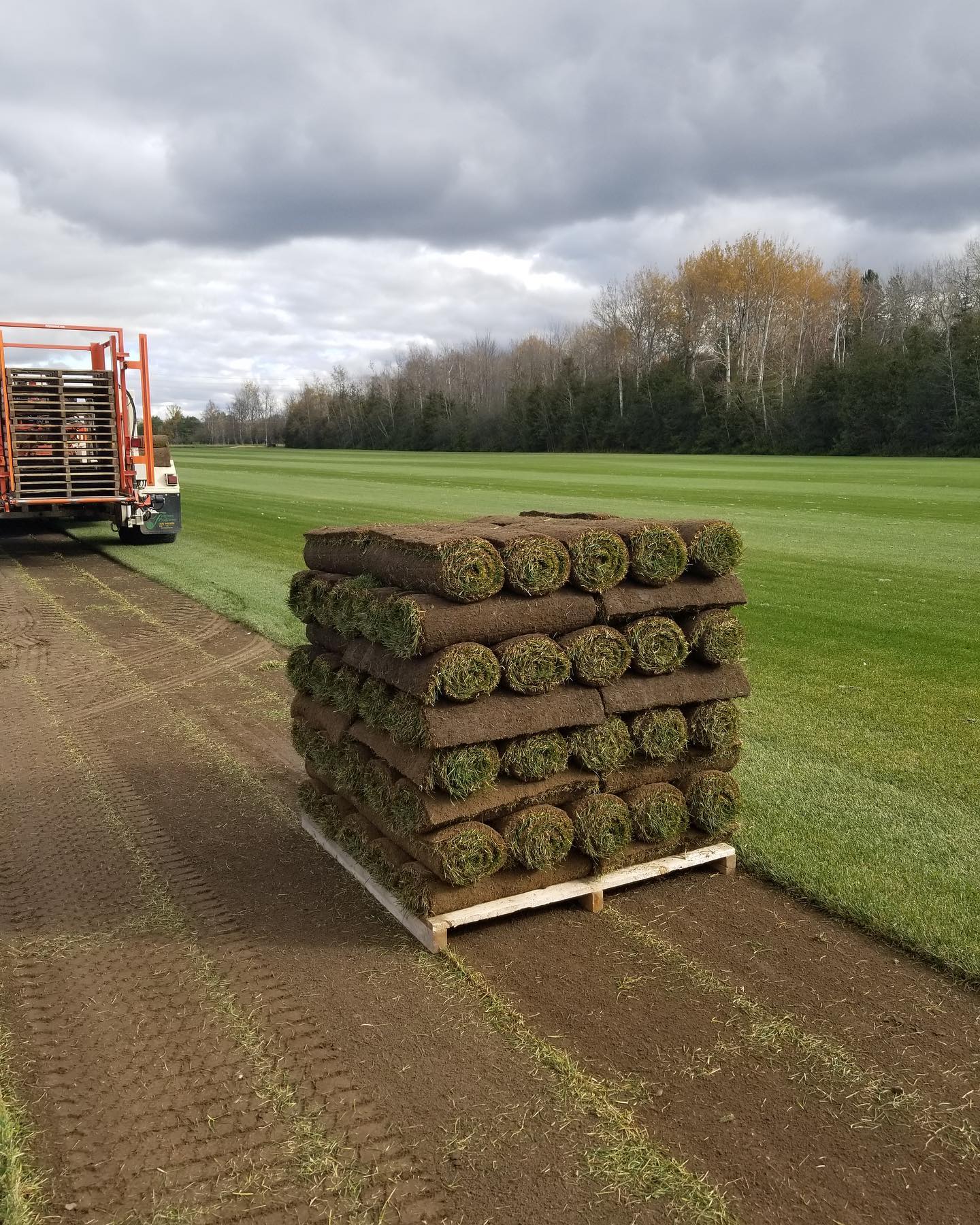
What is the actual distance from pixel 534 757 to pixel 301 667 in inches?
82.6

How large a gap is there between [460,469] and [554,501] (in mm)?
27465

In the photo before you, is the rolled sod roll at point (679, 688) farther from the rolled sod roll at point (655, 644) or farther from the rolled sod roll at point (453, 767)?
the rolled sod roll at point (453, 767)

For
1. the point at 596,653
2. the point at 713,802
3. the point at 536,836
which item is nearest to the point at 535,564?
the point at 596,653

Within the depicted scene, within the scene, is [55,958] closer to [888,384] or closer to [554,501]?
[554,501]

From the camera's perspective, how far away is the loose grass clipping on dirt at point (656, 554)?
18.2 ft

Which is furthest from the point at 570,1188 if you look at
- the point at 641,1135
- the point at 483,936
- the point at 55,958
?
the point at 55,958

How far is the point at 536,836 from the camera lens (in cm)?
529

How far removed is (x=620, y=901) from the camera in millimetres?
5641

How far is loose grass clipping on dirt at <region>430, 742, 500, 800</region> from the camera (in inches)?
197

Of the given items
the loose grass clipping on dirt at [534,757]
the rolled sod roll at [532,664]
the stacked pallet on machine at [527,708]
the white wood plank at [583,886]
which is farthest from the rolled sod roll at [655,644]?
the white wood plank at [583,886]

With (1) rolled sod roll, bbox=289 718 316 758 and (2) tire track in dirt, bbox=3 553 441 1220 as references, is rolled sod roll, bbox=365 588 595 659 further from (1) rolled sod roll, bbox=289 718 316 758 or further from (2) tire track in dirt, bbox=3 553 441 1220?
(2) tire track in dirt, bbox=3 553 441 1220

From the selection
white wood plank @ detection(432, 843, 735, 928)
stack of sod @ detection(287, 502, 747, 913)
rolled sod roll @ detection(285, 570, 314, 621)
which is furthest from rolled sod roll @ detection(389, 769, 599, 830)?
rolled sod roll @ detection(285, 570, 314, 621)

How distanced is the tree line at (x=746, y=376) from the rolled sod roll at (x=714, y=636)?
63348 millimetres

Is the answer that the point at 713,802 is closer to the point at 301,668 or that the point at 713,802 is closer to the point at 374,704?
the point at 374,704
